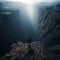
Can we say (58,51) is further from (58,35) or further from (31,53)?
(58,35)

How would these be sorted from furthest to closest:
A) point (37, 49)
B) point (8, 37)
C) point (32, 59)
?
point (8, 37), point (37, 49), point (32, 59)

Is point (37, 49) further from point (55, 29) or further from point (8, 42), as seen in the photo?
point (55, 29)

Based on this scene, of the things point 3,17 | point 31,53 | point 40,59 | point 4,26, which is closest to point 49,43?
point 31,53

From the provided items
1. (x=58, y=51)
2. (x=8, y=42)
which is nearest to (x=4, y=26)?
(x=8, y=42)

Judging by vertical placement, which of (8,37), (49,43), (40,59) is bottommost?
(40,59)

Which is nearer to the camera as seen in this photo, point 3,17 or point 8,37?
point 8,37

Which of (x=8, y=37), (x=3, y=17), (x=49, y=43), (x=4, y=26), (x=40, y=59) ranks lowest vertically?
(x=40, y=59)

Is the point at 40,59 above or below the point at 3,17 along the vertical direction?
below

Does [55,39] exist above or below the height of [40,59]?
above

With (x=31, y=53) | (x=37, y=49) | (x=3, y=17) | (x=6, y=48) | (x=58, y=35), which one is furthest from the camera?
(x=3, y=17)

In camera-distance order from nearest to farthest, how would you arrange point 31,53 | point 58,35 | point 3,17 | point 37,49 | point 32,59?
point 32,59, point 31,53, point 37,49, point 58,35, point 3,17
